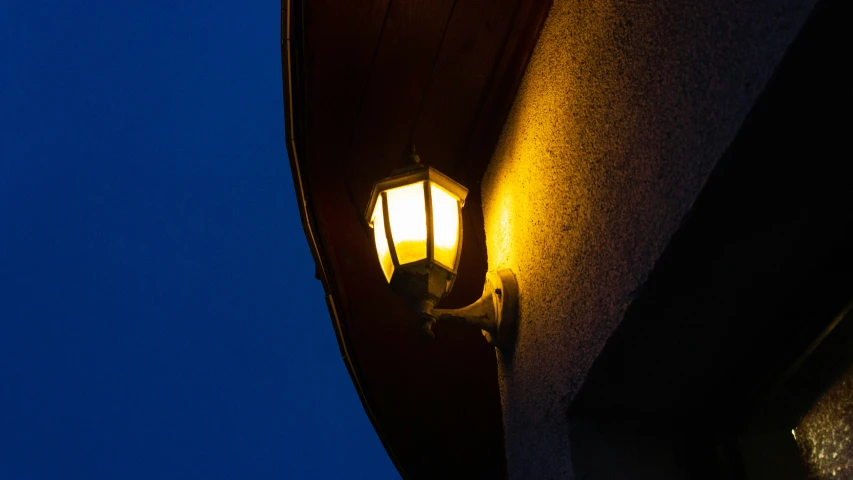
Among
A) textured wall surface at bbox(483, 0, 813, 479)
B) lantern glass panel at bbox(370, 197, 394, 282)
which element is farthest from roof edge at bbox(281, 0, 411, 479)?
textured wall surface at bbox(483, 0, 813, 479)

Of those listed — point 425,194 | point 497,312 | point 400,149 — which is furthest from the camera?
point 400,149

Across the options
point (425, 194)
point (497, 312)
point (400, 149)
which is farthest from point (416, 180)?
point (400, 149)

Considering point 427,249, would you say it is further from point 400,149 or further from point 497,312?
point 400,149

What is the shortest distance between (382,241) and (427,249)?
218 millimetres

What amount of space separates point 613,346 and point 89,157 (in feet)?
325

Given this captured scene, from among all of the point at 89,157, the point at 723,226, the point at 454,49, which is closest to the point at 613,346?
the point at 723,226

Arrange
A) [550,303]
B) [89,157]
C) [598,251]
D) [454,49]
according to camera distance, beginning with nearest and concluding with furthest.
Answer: [598,251], [550,303], [454,49], [89,157]

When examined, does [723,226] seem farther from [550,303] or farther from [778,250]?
[550,303]

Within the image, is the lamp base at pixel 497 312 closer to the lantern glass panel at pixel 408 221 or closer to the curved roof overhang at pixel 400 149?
the lantern glass panel at pixel 408 221

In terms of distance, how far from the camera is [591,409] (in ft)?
7.26

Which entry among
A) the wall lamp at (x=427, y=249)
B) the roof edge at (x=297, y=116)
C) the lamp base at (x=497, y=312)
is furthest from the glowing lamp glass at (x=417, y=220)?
the roof edge at (x=297, y=116)

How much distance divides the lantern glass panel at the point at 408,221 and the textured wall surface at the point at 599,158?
404 millimetres

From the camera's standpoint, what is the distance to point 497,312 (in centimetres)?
296

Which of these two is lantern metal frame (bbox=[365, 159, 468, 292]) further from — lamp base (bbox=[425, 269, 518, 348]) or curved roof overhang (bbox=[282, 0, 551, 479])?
curved roof overhang (bbox=[282, 0, 551, 479])
